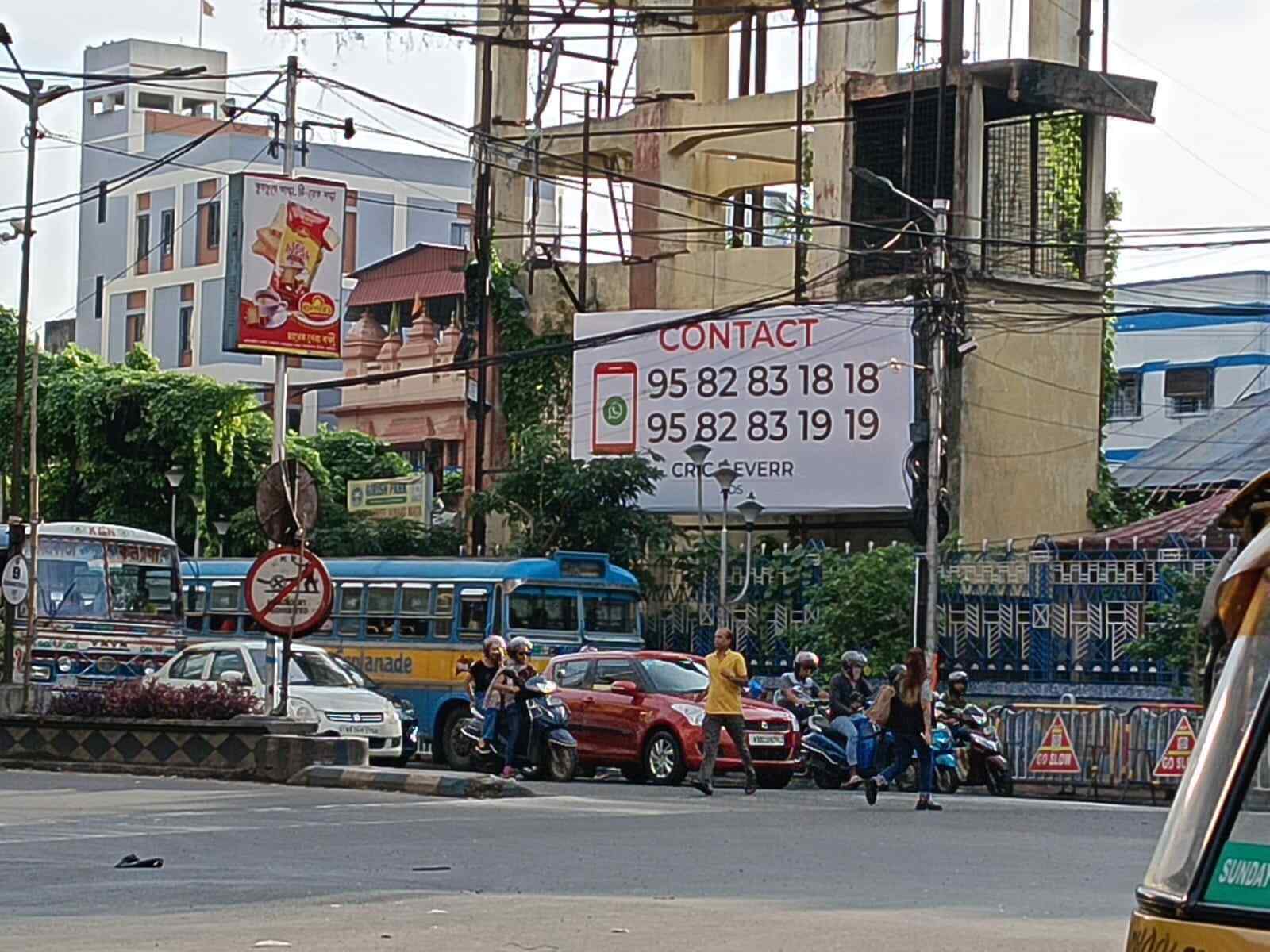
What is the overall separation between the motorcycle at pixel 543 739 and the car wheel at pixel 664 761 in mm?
859

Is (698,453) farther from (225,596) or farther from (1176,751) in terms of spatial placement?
(1176,751)

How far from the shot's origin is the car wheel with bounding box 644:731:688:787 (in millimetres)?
26781

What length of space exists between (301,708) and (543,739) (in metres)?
3.19

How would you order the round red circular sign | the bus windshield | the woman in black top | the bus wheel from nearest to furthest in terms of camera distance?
the woman in black top, the round red circular sign, the bus wheel, the bus windshield

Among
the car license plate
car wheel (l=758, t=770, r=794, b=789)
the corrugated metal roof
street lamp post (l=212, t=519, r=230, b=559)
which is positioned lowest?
car wheel (l=758, t=770, r=794, b=789)

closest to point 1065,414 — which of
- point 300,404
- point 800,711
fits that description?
point 800,711

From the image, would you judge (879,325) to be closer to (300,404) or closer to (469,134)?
(469,134)

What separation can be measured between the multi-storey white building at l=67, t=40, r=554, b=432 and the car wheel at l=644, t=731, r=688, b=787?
55141 mm

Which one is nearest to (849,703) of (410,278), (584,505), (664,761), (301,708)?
(664,761)

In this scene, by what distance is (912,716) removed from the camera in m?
23.0

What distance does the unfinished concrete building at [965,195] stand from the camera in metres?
40.2

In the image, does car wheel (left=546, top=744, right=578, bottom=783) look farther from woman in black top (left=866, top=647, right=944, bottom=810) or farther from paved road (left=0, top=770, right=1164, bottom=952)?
woman in black top (left=866, top=647, right=944, bottom=810)

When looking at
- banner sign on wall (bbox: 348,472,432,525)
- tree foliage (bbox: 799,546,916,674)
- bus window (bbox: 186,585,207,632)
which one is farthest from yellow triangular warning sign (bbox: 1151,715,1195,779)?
banner sign on wall (bbox: 348,472,432,525)

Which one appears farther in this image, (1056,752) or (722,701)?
(1056,752)
